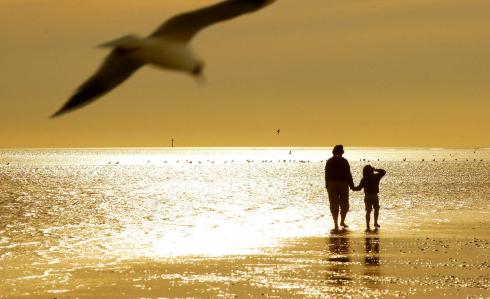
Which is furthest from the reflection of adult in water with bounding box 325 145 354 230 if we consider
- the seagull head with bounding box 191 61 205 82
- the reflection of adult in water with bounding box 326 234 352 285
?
the seagull head with bounding box 191 61 205 82

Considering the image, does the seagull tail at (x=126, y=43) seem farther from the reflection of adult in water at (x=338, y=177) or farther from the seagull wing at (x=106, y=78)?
the reflection of adult in water at (x=338, y=177)

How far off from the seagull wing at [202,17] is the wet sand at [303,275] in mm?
8559

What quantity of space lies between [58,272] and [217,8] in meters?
12.1

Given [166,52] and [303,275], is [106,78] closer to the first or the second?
[166,52]

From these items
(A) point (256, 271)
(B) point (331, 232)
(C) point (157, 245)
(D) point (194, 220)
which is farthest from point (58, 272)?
(D) point (194, 220)

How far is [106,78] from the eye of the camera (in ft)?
16.2

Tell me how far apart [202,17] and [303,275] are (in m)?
Answer: 10.4

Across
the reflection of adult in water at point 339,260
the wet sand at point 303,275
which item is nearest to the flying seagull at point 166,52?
the wet sand at point 303,275

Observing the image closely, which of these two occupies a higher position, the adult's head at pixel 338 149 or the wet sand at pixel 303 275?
the adult's head at pixel 338 149

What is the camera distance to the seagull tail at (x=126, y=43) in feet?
15.1

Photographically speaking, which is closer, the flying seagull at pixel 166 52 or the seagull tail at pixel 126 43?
the seagull tail at pixel 126 43

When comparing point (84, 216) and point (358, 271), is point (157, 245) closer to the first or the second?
point (358, 271)

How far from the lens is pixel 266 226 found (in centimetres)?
2684

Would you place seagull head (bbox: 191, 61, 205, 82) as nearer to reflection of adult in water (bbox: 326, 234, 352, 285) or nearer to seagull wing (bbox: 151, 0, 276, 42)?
seagull wing (bbox: 151, 0, 276, 42)
